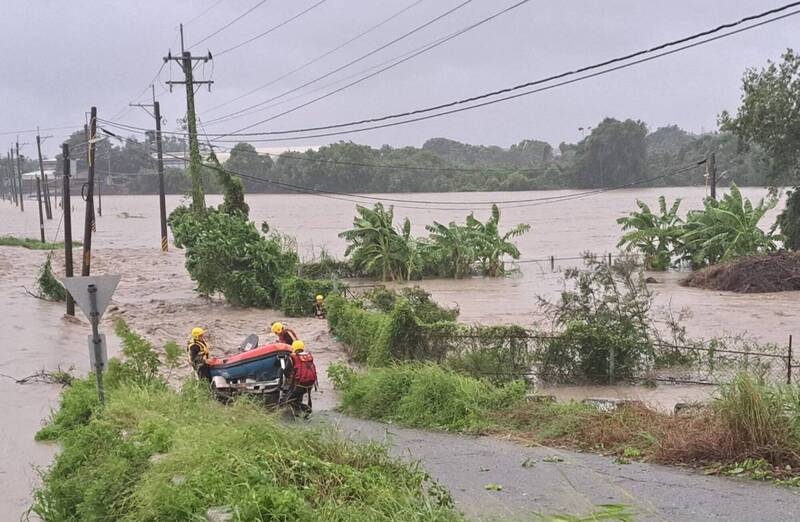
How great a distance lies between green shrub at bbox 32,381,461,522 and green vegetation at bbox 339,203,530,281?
94.2ft

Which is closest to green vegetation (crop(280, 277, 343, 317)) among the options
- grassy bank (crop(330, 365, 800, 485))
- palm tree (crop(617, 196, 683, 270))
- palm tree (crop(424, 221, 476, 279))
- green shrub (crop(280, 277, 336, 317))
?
green shrub (crop(280, 277, 336, 317))

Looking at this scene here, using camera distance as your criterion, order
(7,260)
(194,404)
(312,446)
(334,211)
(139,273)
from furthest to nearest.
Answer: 1. (334,211)
2. (7,260)
3. (139,273)
4. (194,404)
5. (312,446)

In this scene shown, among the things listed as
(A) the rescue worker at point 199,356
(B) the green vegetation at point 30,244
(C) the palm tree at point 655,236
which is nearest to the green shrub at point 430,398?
(A) the rescue worker at point 199,356

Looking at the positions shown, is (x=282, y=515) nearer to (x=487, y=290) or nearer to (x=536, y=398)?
(x=536, y=398)

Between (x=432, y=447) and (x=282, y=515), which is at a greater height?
(x=282, y=515)

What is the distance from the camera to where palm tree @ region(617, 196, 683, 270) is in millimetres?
40531

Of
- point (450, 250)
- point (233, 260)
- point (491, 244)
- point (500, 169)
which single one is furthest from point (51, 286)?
point (500, 169)

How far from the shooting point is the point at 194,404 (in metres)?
10.2

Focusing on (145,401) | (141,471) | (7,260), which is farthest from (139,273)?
(141,471)

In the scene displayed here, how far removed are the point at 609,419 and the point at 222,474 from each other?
6347 mm

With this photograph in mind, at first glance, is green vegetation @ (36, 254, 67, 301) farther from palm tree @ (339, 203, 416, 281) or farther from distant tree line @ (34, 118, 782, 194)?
distant tree line @ (34, 118, 782, 194)

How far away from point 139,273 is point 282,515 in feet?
129

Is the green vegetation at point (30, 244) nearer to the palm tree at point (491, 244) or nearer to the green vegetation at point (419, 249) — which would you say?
the green vegetation at point (419, 249)

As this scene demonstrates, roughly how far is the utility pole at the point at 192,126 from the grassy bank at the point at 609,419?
2202 cm
